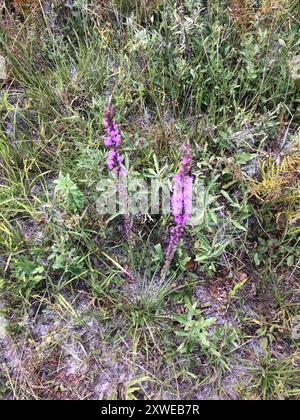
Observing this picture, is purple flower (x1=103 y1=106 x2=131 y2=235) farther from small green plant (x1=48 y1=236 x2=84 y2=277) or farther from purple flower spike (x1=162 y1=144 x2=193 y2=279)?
small green plant (x1=48 y1=236 x2=84 y2=277)

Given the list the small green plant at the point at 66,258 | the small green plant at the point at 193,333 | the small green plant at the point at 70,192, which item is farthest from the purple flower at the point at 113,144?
the small green plant at the point at 193,333

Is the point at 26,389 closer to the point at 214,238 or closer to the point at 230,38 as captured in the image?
the point at 214,238

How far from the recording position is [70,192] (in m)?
2.21

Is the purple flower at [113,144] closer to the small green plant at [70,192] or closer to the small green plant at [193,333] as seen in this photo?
the small green plant at [70,192]

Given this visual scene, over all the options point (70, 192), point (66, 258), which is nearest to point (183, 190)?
point (70, 192)

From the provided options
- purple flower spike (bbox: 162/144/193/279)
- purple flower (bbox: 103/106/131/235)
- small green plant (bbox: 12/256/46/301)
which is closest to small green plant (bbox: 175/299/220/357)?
purple flower spike (bbox: 162/144/193/279)

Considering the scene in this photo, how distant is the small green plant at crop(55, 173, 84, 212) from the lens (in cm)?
217

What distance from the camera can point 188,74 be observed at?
2.72 metres

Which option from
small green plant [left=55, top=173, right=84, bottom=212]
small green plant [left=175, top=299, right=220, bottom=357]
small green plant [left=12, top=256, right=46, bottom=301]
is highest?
small green plant [left=55, top=173, right=84, bottom=212]

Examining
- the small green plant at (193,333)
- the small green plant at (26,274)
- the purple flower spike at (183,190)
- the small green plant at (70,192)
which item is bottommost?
the small green plant at (193,333)

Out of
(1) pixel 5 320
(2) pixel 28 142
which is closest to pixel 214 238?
(1) pixel 5 320

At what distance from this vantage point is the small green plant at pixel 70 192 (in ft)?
7.13

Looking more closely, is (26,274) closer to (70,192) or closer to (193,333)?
(70,192)
